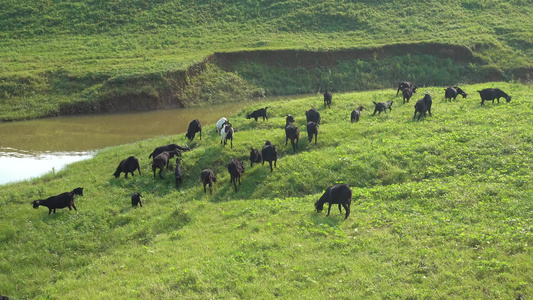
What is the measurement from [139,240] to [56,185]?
6.92 m

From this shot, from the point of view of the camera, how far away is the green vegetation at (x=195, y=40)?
38781 mm

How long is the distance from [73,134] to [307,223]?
2272 cm

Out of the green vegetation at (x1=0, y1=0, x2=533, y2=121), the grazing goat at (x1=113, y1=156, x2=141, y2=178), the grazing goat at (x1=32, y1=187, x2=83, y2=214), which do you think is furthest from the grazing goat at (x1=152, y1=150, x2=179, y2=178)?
the green vegetation at (x1=0, y1=0, x2=533, y2=121)

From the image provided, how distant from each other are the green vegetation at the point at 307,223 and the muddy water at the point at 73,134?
12.8 feet

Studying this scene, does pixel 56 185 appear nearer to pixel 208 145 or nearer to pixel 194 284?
pixel 208 145

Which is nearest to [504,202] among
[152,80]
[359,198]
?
[359,198]

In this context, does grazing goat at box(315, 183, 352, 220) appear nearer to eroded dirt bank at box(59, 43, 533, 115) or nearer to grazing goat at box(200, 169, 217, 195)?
grazing goat at box(200, 169, 217, 195)

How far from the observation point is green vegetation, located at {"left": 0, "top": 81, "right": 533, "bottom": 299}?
10.5 metres

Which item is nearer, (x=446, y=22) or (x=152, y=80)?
(x=152, y=80)

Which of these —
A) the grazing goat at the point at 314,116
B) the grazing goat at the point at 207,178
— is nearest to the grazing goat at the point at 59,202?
the grazing goat at the point at 207,178

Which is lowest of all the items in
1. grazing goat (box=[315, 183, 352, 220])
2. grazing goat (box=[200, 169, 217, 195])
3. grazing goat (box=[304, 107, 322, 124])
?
grazing goat (box=[200, 169, 217, 195])

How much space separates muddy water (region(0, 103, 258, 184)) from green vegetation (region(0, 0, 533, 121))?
2594 millimetres

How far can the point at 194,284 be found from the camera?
35.8 feet

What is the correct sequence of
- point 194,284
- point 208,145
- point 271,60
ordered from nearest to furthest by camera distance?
point 194,284 → point 208,145 → point 271,60
